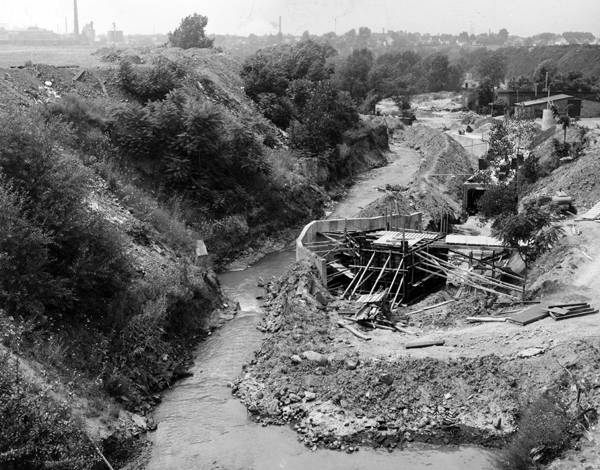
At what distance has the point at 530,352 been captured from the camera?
59.7 feet

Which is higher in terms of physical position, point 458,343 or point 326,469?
point 458,343

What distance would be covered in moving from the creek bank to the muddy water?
1.17 ft

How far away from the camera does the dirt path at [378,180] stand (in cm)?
4147

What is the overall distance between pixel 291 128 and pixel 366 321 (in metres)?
27.5

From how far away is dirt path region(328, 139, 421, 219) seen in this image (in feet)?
136

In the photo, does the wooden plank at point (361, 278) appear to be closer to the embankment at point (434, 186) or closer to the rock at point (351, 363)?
the rock at point (351, 363)

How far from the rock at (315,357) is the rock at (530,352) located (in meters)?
5.37

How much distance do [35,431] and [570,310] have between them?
1425 centimetres

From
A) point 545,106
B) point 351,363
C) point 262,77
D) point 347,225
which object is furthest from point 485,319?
point 545,106

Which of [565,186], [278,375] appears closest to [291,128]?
[565,186]

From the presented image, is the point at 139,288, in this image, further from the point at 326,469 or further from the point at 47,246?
the point at 326,469

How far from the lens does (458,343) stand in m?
19.8

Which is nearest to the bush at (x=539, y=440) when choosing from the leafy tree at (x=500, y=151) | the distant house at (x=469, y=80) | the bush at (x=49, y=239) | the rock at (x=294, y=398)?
the rock at (x=294, y=398)

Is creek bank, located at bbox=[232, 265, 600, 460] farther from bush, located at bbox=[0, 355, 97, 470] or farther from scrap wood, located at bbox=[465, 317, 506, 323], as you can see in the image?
bush, located at bbox=[0, 355, 97, 470]
